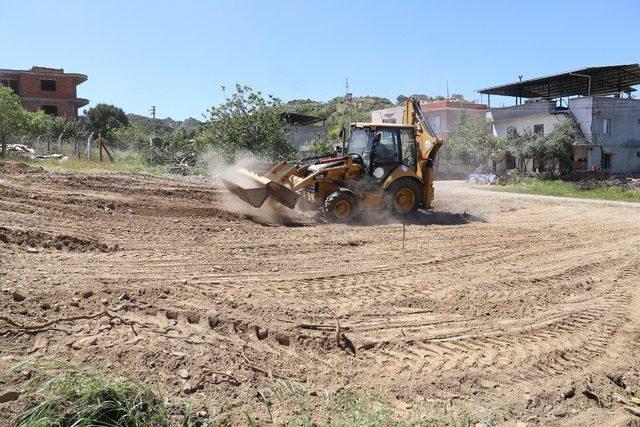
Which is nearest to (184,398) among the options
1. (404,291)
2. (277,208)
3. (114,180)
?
(404,291)

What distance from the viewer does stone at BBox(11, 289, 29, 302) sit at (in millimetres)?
5137

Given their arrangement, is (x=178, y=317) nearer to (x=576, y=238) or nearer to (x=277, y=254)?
(x=277, y=254)

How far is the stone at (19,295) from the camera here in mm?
5137

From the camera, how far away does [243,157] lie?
22000 millimetres

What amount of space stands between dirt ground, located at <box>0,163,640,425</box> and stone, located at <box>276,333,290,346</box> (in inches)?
1.2

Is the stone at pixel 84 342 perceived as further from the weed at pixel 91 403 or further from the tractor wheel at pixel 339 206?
the tractor wheel at pixel 339 206

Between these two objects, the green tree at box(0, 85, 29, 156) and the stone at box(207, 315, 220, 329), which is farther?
the green tree at box(0, 85, 29, 156)

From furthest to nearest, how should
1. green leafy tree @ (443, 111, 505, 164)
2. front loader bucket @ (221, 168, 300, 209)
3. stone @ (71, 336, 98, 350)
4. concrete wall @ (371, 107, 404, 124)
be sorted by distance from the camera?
concrete wall @ (371, 107, 404, 124) < green leafy tree @ (443, 111, 505, 164) < front loader bucket @ (221, 168, 300, 209) < stone @ (71, 336, 98, 350)

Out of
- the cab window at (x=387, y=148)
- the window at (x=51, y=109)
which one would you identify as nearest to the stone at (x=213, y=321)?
the cab window at (x=387, y=148)

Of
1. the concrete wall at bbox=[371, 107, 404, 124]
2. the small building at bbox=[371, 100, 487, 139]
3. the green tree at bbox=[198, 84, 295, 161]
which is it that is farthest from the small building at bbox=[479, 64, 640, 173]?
the green tree at bbox=[198, 84, 295, 161]

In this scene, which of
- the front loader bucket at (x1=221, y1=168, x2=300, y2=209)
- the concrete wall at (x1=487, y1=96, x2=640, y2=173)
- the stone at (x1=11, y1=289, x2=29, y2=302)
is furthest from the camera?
the concrete wall at (x1=487, y1=96, x2=640, y2=173)

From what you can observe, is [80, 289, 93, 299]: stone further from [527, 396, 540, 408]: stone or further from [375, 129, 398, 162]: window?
[375, 129, 398, 162]: window

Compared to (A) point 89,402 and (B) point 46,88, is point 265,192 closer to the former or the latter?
(A) point 89,402

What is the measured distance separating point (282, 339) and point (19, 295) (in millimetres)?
2472
